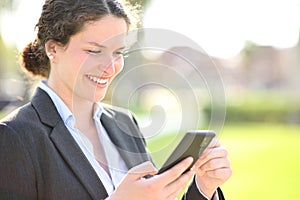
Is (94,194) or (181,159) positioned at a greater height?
(181,159)

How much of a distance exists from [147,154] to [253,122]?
21.9 metres

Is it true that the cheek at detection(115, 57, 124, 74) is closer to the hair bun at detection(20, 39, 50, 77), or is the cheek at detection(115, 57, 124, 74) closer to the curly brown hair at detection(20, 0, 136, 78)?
the curly brown hair at detection(20, 0, 136, 78)

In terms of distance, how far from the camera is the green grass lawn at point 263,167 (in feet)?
22.7

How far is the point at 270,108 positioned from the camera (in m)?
23.4

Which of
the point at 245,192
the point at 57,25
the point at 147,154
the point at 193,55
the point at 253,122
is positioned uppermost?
the point at 57,25

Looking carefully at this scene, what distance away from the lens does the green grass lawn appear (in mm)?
6914

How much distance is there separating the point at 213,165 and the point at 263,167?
836 cm

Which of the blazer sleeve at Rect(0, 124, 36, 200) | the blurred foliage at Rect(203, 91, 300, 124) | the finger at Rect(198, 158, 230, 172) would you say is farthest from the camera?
the blurred foliage at Rect(203, 91, 300, 124)

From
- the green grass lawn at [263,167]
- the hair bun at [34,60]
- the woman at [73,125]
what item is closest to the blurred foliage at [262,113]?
the green grass lawn at [263,167]

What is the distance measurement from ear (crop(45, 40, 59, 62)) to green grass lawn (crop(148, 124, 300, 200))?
1.43 feet

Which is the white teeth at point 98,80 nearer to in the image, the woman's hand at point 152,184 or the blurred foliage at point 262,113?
the woman's hand at point 152,184

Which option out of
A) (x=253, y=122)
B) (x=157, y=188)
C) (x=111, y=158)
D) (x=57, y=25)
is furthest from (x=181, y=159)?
(x=253, y=122)

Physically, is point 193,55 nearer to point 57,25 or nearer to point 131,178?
point 57,25

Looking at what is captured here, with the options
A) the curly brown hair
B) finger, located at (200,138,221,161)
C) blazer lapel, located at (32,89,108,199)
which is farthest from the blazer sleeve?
finger, located at (200,138,221,161)
